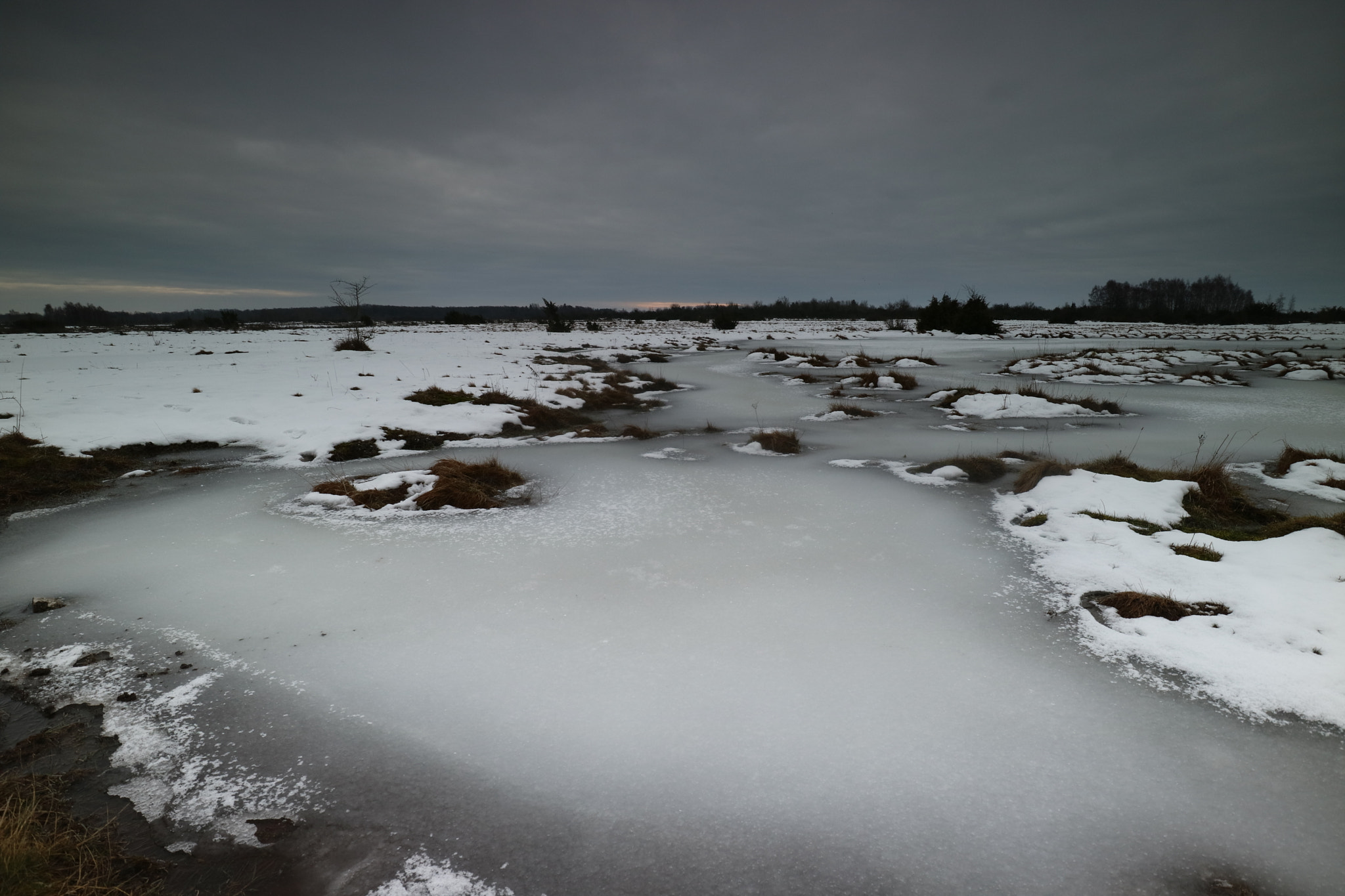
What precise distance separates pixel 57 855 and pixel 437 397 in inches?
390

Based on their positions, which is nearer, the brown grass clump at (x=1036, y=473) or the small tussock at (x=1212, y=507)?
the small tussock at (x=1212, y=507)

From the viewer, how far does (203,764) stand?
95.0 inches

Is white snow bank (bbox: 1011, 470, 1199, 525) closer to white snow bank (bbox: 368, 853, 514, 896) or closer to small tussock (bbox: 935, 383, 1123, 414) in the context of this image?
white snow bank (bbox: 368, 853, 514, 896)

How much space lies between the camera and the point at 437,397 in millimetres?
11047

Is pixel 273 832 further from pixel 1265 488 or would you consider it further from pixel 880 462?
pixel 1265 488

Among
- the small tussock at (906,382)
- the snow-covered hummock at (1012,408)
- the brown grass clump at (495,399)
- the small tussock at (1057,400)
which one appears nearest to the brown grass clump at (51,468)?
the brown grass clump at (495,399)

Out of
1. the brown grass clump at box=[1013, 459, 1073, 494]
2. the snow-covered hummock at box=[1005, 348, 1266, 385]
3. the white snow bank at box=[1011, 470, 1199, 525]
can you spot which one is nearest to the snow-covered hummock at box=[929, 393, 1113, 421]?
the brown grass clump at box=[1013, 459, 1073, 494]

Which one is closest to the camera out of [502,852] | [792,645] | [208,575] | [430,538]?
[502,852]

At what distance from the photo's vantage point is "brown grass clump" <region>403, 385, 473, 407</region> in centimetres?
1088

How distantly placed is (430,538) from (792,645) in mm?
3364

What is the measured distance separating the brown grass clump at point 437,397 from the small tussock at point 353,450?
2.54 m

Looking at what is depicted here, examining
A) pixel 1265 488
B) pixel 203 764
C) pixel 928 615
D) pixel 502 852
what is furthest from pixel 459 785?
pixel 1265 488

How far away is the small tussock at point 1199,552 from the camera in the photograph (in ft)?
13.4

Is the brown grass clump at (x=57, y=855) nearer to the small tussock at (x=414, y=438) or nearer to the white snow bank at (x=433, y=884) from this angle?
the white snow bank at (x=433, y=884)
